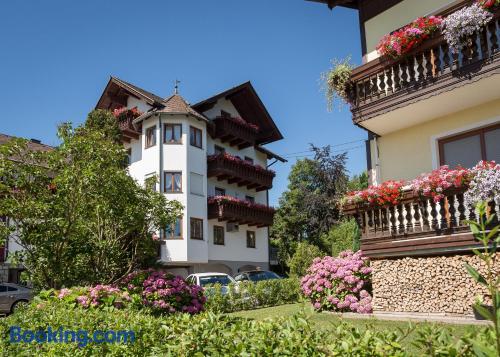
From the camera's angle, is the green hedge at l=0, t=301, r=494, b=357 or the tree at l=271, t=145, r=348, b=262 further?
the tree at l=271, t=145, r=348, b=262

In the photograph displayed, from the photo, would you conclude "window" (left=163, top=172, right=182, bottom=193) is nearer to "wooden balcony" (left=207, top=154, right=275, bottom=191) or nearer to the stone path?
"wooden balcony" (left=207, top=154, right=275, bottom=191)

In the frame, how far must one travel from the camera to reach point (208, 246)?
1203 inches

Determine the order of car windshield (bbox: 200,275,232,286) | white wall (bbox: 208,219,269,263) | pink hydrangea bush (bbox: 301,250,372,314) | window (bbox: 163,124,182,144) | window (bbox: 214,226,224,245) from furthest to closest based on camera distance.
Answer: window (bbox: 214,226,224,245) < white wall (bbox: 208,219,269,263) < window (bbox: 163,124,182,144) < car windshield (bbox: 200,275,232,286) < pink hydrangea bush (bbox: 301,250,372,314)

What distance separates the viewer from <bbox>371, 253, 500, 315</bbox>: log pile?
10109mm

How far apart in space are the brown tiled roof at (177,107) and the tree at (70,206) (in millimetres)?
16889

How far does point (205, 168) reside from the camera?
31031 mm

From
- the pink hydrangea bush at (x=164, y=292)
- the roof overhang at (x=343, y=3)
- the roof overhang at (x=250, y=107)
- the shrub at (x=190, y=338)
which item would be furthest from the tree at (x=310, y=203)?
the shrub at (x=190, y=338)

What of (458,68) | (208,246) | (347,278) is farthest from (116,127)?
(458,68)

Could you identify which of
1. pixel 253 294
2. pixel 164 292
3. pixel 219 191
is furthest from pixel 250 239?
pixel 164 292

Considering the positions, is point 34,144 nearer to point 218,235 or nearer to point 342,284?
point 218,235

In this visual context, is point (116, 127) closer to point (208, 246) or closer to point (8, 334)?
point (208, 246)

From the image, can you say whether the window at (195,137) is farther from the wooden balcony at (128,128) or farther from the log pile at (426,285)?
the log pile at (426,285)

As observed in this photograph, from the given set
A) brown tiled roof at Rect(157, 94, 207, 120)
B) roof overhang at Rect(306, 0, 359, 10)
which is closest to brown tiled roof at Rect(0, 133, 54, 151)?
brown tiled roof at Rect(157, 94, 207, 120)

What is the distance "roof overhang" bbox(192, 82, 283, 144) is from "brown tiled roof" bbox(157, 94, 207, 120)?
3.43 ft
